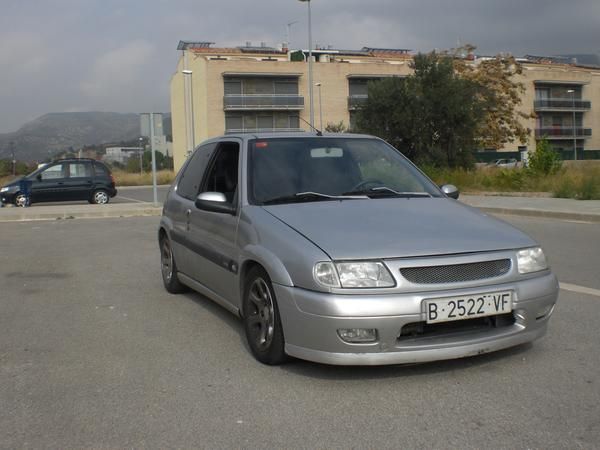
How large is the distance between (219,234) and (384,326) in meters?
1.91

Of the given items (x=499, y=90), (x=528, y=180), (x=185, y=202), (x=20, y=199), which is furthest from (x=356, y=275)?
(x=499, y=90)

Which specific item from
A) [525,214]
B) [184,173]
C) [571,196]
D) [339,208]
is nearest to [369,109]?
[571,196]

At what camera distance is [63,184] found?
23203mm

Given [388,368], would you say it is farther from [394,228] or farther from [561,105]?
[561,105]

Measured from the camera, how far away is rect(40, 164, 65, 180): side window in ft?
75.3

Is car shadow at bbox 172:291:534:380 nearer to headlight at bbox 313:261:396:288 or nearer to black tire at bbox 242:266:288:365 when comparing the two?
black tire at bbox 242:266:288:365

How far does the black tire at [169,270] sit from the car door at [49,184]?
675 inches

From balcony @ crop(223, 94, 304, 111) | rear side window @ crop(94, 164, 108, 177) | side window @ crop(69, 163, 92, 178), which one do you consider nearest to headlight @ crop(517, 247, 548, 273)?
side window @ crop(69, 163, 92, 178)

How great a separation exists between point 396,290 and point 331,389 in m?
0.73

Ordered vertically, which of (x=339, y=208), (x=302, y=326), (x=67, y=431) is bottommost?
(x=67, y=431)

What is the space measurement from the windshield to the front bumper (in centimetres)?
110

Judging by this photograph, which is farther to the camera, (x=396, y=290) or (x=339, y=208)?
(x=339, y=208)

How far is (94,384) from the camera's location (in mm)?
4301

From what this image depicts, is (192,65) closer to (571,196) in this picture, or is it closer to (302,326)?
(571,196)
